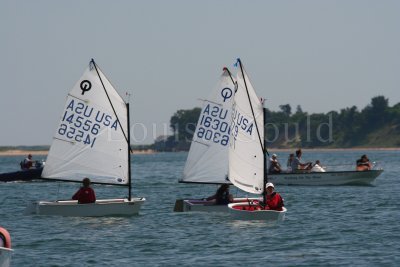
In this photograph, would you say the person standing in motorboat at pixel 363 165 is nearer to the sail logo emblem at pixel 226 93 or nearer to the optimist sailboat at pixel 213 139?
the optimist sailboat at pixel 213 139

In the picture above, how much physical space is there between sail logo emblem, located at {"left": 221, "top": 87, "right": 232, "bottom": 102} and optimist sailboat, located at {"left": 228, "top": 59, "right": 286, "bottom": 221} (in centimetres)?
324

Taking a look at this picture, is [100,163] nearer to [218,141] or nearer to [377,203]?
[218,141]

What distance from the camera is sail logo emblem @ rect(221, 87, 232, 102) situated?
148ft

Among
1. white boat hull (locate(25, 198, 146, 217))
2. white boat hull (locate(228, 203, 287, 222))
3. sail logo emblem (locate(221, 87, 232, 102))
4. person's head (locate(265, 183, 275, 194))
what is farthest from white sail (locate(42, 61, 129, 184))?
person's head (locate(265, 183, 275, 194))

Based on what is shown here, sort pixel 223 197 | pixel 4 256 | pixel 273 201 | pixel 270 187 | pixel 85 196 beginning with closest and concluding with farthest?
pixel 4 256 → pixel 270 187 → pixel 273 201 → pixel 85 196 → pixel 223 197

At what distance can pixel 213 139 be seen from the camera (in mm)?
45812

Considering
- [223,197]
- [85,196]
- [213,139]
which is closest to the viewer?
[85,196]

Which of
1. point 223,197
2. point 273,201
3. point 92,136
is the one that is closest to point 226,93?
point 223,197

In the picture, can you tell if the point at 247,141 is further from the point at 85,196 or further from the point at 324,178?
the point at 324,178

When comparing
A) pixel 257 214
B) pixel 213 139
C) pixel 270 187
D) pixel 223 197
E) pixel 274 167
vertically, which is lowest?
pixel 257 214

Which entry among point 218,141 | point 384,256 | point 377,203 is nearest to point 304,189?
point 377,203

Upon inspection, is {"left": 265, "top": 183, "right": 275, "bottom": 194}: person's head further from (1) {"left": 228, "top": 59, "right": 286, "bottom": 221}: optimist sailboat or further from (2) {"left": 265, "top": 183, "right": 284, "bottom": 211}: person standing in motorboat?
(1) {"left": 228, "top": 59, "right": 286, "bottom": 221}: optimist sailboat

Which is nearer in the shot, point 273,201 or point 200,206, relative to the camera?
point 273,201

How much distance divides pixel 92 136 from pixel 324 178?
73.8 feet
